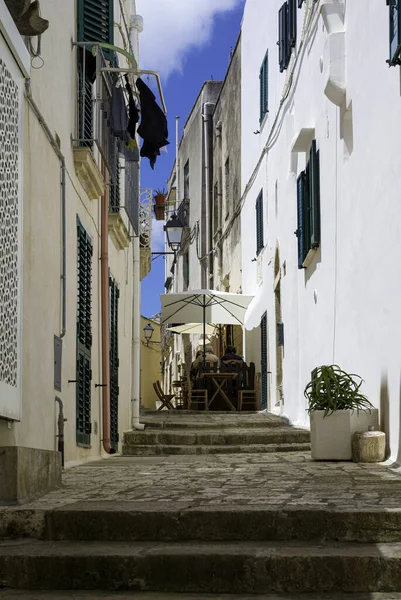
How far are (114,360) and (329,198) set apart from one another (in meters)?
3.70

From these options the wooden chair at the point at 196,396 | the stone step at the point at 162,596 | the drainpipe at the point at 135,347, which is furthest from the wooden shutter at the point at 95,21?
the wooden chair at the point at 196,396

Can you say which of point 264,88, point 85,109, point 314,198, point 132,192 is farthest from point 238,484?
point 264,88

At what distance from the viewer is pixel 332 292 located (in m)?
12.6

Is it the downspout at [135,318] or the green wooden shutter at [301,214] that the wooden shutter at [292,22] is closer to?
the downspout at [135,318]

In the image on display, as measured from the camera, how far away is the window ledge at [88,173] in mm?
10617

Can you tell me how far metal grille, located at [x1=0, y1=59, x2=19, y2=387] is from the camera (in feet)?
20.9

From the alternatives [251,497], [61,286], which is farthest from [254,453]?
[251,497]

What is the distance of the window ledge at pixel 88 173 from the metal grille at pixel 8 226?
3.68m

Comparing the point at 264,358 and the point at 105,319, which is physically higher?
the point at 105,319

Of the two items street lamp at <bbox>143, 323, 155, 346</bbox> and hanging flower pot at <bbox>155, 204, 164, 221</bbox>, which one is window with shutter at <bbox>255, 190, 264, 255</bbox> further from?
hanging flower pot at <bbox>155, 204, 164, 221</bbox>

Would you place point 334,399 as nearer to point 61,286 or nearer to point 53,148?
point 61,286

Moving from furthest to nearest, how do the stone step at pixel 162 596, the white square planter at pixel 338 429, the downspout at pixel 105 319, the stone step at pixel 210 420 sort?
the stone step at pixel 210 420, the downspout at pixel 105 319, the white square planter at pixel 338 429, the stone step at pixel 162 596

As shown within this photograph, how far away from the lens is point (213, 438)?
1348cm

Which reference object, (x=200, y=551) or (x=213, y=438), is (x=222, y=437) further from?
(x=200, y=551)
